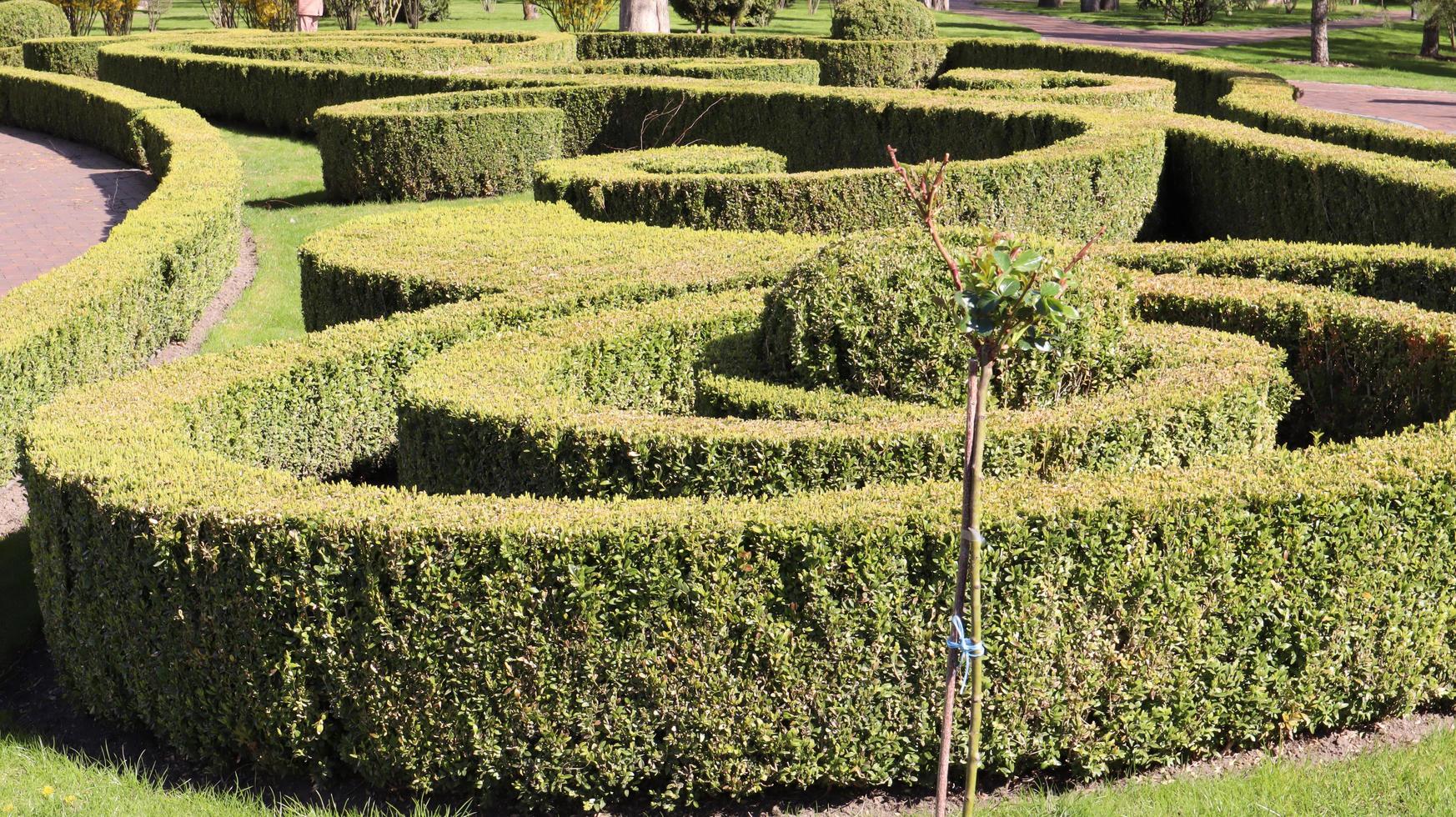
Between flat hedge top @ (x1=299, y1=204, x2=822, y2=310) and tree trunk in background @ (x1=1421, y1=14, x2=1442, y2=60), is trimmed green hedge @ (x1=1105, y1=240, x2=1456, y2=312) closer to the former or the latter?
flat hedge top @ (x1=299, y1=204, x2=822, y2=310)

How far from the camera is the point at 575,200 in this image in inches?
469

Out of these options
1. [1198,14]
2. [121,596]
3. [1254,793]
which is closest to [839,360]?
[1254,793]

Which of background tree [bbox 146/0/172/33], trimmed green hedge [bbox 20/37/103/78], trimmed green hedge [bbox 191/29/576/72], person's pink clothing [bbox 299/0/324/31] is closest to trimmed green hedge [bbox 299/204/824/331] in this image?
trimmed green hedge [bbox 191/29/576/72]

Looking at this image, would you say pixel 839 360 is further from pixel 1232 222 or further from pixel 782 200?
pixel 1232 222

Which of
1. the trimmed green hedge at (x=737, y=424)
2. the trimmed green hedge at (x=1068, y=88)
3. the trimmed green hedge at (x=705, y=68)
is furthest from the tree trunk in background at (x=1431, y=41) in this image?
the trimmed green hedge at (x=737, y=424)

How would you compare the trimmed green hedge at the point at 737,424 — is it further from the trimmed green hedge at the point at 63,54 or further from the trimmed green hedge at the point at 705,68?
the trimmed green hedge at the point at 63,54

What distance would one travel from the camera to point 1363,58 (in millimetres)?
31328

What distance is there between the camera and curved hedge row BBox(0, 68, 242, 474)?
8242 mm

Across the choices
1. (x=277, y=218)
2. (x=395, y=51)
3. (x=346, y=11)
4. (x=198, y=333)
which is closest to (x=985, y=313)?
(x=198, y=333)

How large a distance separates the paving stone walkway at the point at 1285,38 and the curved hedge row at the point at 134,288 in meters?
15.8

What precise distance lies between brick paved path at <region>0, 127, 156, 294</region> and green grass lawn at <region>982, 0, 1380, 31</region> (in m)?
31.0

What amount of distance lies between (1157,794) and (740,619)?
150 centimetres

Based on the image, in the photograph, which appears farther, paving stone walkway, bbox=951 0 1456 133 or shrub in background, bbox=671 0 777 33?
shrub in background, bbox=671 0 777 33

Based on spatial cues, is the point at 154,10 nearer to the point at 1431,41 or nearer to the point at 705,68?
the point at 705,68
